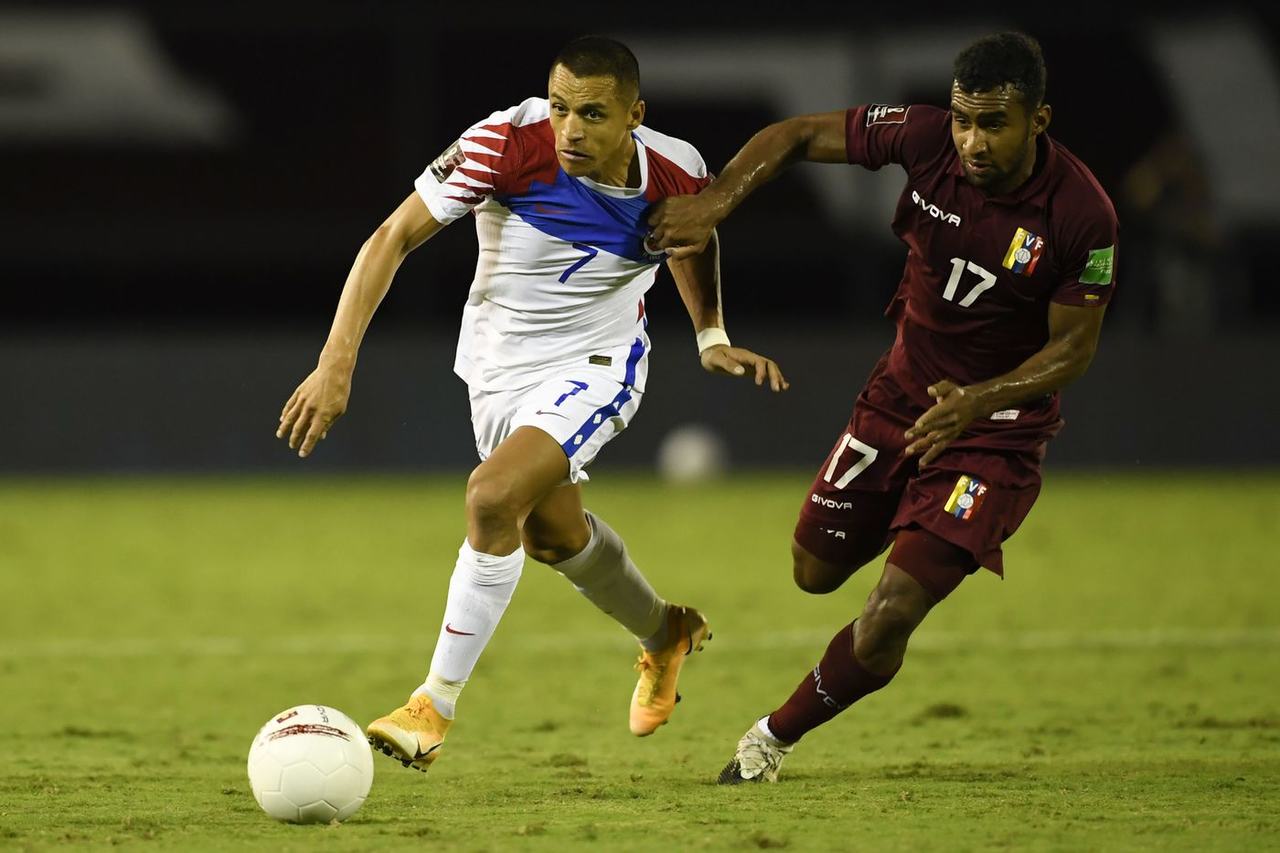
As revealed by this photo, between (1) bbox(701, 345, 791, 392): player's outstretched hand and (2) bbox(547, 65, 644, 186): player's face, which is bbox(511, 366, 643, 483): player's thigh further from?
(2) bbox(547, 65, 644, 186): player's face

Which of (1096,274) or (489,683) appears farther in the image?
(489,683)

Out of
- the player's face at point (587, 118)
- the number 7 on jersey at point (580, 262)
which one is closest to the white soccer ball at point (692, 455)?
the number 7 on jersey at point (580, 262)

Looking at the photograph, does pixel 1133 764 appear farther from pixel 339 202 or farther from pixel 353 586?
pixel 339 202

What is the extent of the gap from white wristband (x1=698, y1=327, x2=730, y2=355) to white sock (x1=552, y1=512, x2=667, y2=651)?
2.45 feet

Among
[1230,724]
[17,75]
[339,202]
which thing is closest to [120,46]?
[17,75]

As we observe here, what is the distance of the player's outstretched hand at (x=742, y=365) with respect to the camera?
18.8 feet

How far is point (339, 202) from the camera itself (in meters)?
18.4

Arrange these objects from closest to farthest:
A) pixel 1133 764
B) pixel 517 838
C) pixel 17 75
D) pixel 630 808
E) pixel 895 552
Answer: pixel 517 838 → pixel 630 808 → pixel 895 552 → pixel 1133 764 → pixel 17 75

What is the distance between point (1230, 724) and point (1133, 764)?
3.33 feet

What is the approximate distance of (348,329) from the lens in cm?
544

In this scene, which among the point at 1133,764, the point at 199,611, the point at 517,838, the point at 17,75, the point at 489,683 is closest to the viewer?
the point at 517,838

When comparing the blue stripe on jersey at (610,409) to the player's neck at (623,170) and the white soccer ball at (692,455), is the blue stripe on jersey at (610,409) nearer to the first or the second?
the player's neck at (623,170)

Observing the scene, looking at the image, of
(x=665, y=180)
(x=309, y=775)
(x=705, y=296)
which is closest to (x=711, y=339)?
(x=705, y=296)

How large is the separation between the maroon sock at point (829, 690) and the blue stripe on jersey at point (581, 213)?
4.73 feet
